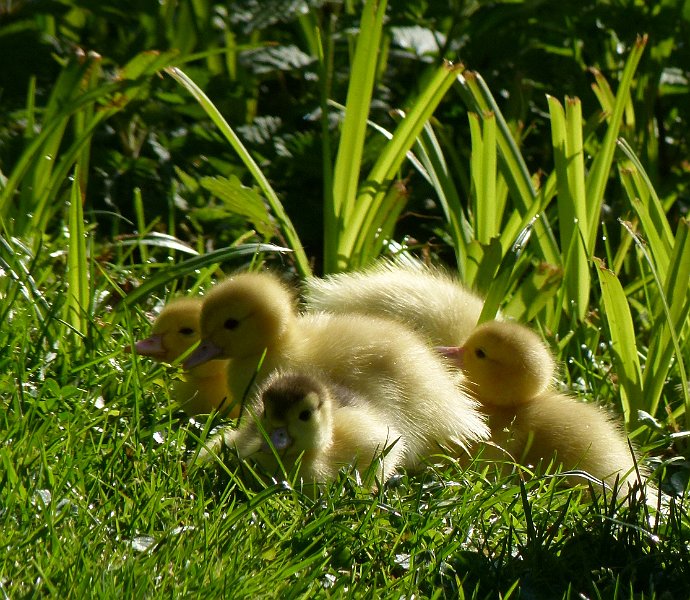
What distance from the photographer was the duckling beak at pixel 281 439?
2671 millimetres

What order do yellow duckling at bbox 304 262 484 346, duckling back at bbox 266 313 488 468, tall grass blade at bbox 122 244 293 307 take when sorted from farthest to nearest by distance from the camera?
1. yellow duckling at bbox 304 262 484 346
2. tall grass blade at bbox 122 244 293 307
3. duckling back at bbox 266 313 488 468

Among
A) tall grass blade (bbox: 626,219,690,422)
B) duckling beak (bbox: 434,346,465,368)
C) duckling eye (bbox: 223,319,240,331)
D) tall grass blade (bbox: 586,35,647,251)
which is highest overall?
tall grass blade (bbox: 586,35,647,251)

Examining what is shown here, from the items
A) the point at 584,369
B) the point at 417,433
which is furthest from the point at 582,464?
the point at 584,369

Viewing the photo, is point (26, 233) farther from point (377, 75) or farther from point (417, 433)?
point (377, 75)

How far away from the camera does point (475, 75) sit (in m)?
4.05

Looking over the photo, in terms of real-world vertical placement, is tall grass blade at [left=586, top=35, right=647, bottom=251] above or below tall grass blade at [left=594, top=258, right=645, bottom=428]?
above

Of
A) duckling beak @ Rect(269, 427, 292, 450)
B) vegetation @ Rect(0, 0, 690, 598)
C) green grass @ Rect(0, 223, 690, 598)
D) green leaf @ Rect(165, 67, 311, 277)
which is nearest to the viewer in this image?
green grass @ Rect(0, 223, 690, 598)

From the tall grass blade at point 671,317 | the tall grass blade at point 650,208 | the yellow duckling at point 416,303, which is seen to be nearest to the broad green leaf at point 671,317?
the tall grass blade at point 671,317

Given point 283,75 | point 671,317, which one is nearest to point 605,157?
point 671,317

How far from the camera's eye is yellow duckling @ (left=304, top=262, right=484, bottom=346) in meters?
3.64

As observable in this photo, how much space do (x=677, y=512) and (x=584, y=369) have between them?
124cm

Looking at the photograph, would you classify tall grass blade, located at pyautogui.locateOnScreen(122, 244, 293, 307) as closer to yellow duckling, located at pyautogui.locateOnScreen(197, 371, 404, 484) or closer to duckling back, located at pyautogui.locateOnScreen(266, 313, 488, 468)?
duckling back, located at pyautogui.locateOnScreen(266, 313, 488, 468)

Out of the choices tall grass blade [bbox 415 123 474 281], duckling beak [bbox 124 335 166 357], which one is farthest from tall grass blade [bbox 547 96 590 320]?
duckling beak [bbox 124 335 166 357]

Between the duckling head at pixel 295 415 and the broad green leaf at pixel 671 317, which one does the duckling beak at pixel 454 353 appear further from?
the duckling head at pixel 295 415
